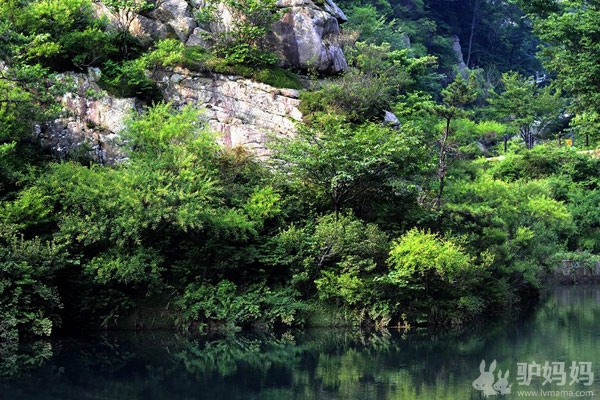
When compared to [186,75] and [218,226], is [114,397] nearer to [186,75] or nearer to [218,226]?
[218,226]

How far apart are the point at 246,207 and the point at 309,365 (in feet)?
20.4

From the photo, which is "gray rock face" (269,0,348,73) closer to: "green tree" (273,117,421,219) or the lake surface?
"green tree" (273,117,421,219)

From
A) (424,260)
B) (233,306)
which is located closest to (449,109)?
(424,260)

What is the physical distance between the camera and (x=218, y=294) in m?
17.8

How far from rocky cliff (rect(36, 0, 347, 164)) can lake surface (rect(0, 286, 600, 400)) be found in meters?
6.92

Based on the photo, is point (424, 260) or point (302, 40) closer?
point (424, 260)

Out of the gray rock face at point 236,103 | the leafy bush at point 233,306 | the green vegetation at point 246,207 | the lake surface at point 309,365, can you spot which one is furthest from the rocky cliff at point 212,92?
the lake surface at point 309,365

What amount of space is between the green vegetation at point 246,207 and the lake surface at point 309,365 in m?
1.23

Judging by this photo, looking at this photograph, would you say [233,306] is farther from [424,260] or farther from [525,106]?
[525,106]

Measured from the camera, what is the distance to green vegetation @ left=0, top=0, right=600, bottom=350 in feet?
54.3

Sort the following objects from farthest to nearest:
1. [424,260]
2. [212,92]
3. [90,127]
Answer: [212,92] → [90,127] → [424,260]

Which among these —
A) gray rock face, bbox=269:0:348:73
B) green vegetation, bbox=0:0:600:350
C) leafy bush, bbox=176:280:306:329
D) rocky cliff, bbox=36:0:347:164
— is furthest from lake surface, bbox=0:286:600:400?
gray rock face, bbox=269:0:348:73

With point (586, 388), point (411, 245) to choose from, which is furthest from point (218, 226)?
point (586, 388)

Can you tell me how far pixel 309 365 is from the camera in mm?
Result: 13242
